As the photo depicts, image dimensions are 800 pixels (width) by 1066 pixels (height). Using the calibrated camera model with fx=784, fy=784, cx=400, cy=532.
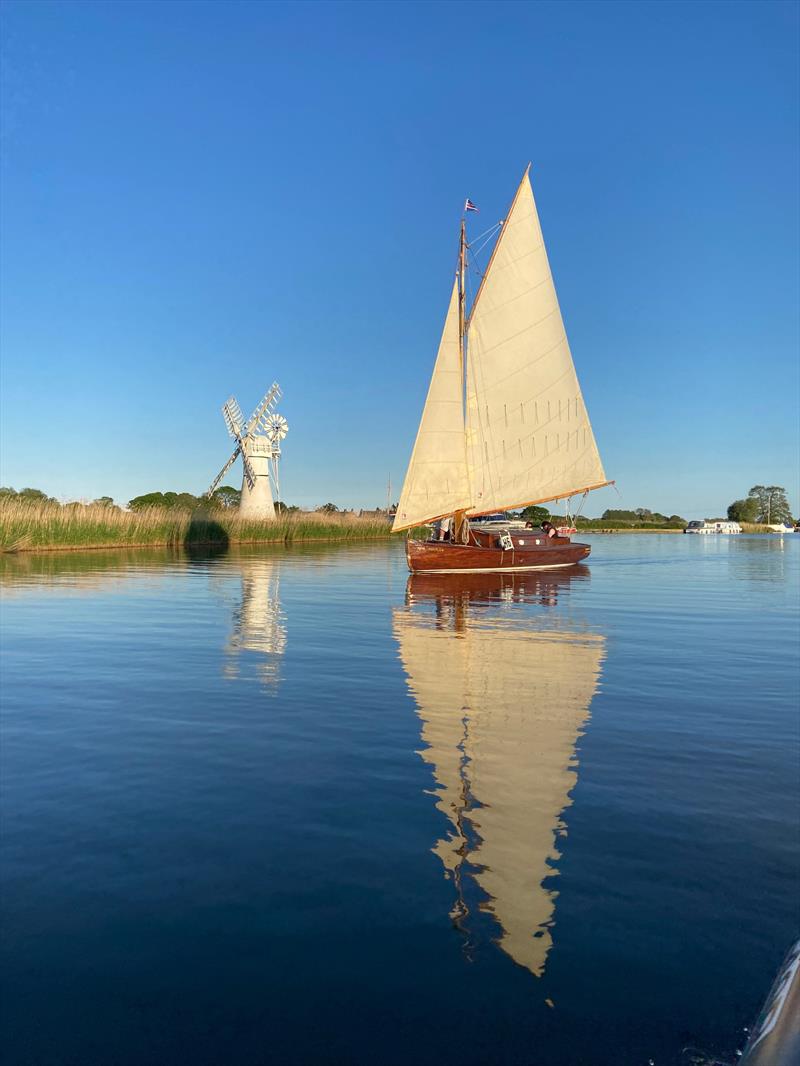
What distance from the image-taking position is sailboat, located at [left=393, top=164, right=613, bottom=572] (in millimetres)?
35312

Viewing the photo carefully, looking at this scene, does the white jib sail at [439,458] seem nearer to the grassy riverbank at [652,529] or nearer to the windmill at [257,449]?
the windmill at [257,449]

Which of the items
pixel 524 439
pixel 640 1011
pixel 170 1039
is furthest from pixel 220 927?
pixel 524 439

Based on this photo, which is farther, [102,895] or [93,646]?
[93,646]

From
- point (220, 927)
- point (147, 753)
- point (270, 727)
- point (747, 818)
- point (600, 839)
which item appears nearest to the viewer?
point (220, 927)

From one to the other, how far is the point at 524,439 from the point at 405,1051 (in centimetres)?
3702

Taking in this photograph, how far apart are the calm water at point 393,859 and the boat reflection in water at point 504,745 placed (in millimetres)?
33

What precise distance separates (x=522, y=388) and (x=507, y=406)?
1.46 meters

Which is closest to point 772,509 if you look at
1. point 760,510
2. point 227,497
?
point 760,510

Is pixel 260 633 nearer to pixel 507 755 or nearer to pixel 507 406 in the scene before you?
pixel 507 755

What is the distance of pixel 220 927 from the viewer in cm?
424

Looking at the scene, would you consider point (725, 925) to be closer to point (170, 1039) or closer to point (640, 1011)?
point (640, 1011)

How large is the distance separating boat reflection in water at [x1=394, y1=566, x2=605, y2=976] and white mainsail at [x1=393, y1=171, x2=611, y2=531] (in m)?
17.1

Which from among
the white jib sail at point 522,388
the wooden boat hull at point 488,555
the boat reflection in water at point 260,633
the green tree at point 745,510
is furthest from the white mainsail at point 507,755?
the green tree at point 745,510

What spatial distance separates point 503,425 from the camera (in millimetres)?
38281
